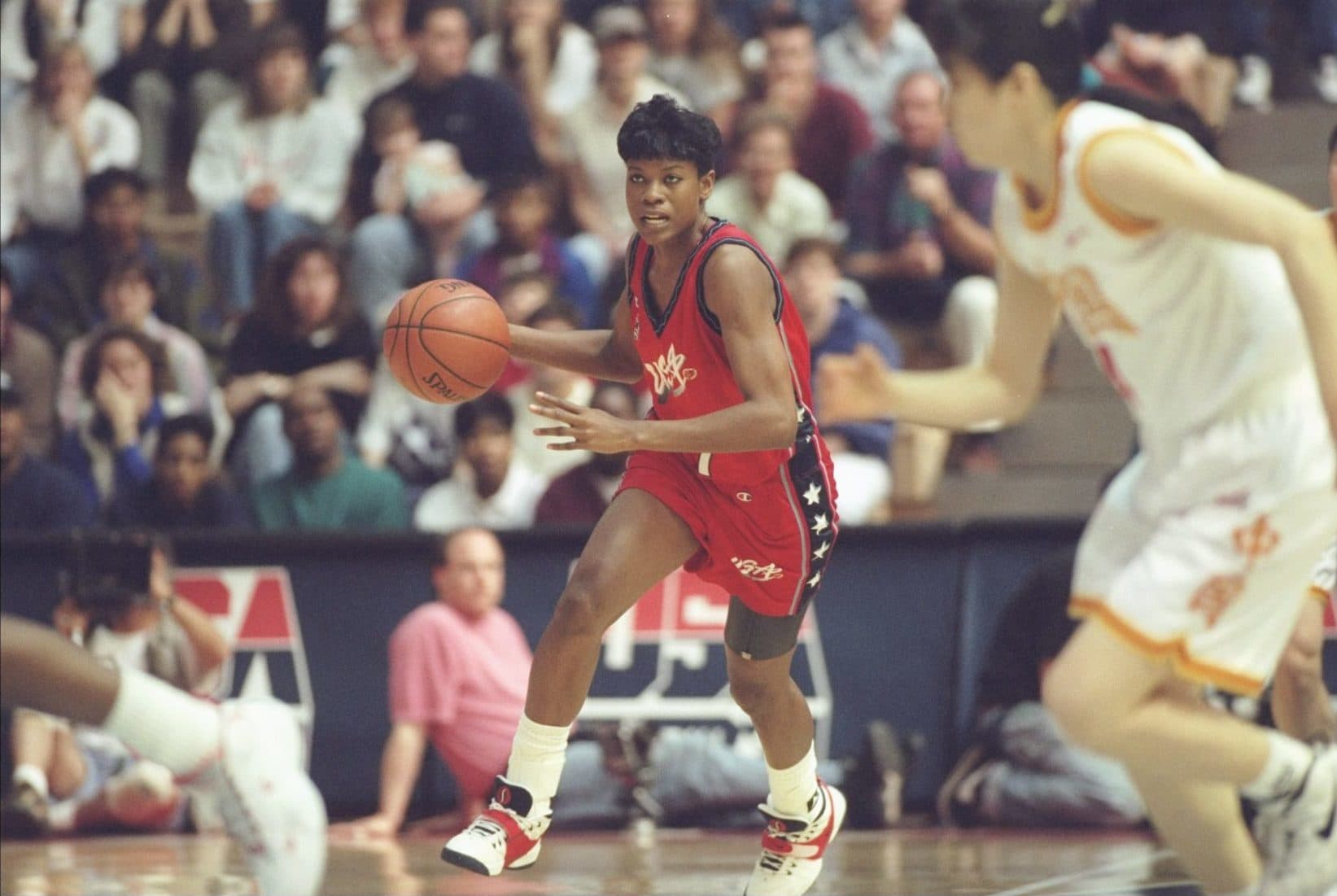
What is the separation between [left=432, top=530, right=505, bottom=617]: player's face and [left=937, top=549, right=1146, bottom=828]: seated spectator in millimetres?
1989

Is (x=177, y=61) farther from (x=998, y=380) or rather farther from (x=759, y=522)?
(x=998, y=380)

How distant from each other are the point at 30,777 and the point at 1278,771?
525cm

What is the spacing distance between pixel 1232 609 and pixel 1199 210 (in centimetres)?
88

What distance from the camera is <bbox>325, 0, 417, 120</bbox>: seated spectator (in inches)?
460

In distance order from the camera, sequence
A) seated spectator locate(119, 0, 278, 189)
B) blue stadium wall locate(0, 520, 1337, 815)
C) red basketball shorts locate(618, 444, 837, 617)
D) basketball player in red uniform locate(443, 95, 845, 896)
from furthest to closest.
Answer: seated spectator locate(119, 0, 278, 189) → blue stadium wall locate(0, 520, 1337, 815) → red basketball shorts locate(618, 444, 837, 617) → basketball player in red uniform locate(443, 95, 845, 896)

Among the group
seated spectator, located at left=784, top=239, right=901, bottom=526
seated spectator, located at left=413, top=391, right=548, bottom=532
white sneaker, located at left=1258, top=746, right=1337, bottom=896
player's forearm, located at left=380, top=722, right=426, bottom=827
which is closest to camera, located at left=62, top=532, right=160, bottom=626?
player's forearm, located at left=380, top=722, right=426, bottom=827

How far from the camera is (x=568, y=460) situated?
962cm

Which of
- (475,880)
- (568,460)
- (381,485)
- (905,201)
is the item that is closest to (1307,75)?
(905,201)

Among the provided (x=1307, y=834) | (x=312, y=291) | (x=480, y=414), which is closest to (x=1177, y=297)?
(x=1307, y=834)

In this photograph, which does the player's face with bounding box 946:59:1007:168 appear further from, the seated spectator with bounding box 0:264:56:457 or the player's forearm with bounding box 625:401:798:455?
the seated spectator with bounding box 0:264:56:457

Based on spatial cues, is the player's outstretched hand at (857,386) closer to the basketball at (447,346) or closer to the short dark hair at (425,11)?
the basketball at (447,346)

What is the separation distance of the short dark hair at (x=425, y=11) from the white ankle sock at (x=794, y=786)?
21.3 ft

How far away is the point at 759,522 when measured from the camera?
551 centimetres

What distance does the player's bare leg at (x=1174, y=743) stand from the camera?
14.9 feet
